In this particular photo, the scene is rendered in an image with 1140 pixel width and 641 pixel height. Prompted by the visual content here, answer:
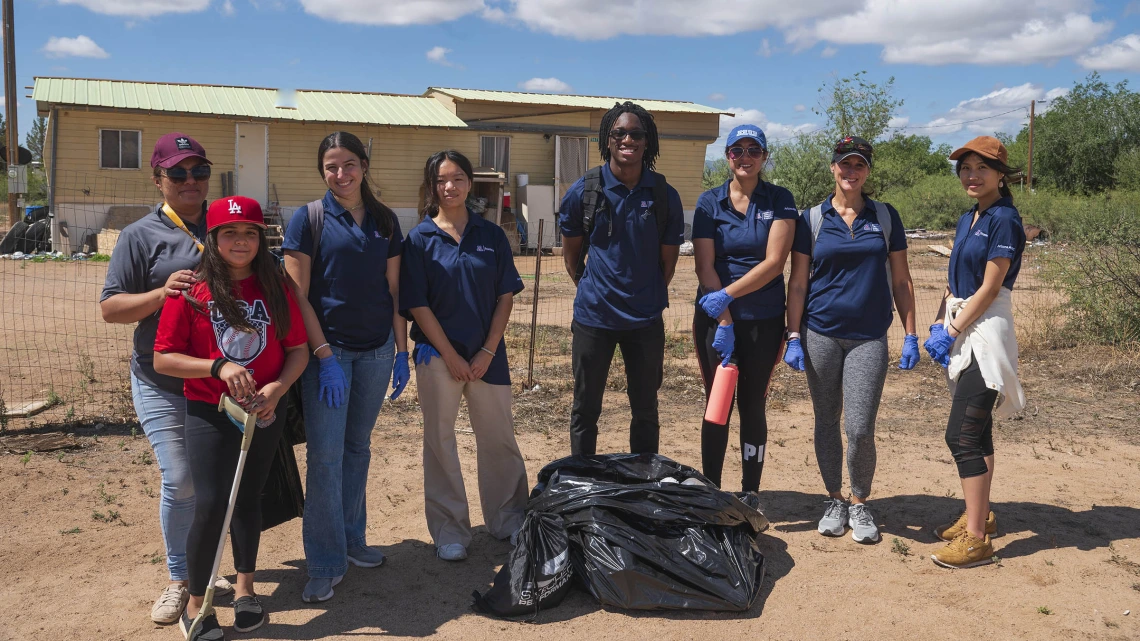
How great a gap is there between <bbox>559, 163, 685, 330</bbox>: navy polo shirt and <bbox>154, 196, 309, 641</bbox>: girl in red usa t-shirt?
139cm

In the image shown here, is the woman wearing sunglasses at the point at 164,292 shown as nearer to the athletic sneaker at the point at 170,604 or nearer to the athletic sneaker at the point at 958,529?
the athletic sneaker at the point at 170,604

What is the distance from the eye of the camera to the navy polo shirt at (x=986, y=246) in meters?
3.75

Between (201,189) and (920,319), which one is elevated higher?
(201,189)

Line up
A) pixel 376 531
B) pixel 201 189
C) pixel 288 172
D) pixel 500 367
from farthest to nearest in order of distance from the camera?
pixel 288 172 → pixel 376 531 → pixel 500 367 → pixel 201 189

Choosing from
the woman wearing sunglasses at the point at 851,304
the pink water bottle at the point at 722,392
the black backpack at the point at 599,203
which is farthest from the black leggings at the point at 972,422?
the black backpack at the point at 599,203

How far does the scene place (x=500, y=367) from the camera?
3926 mm

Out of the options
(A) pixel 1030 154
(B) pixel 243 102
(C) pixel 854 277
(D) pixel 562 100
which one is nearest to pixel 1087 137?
(A) pixel 1030 154

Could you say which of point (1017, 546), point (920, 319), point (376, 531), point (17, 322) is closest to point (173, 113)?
point (17, 322)

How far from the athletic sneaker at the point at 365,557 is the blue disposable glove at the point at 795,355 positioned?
2.08m

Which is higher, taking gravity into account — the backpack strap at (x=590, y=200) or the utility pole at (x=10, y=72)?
the utility pole at (x=10, y=72)

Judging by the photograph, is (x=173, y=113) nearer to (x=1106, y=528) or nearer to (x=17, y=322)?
(x=17, y=322)

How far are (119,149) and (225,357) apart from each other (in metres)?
18.9

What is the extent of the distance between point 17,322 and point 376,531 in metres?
7.50

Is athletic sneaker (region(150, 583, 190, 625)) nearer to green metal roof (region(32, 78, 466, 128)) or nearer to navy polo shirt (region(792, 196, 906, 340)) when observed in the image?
navy polo shirt (region(792, 196, 906, 340))
